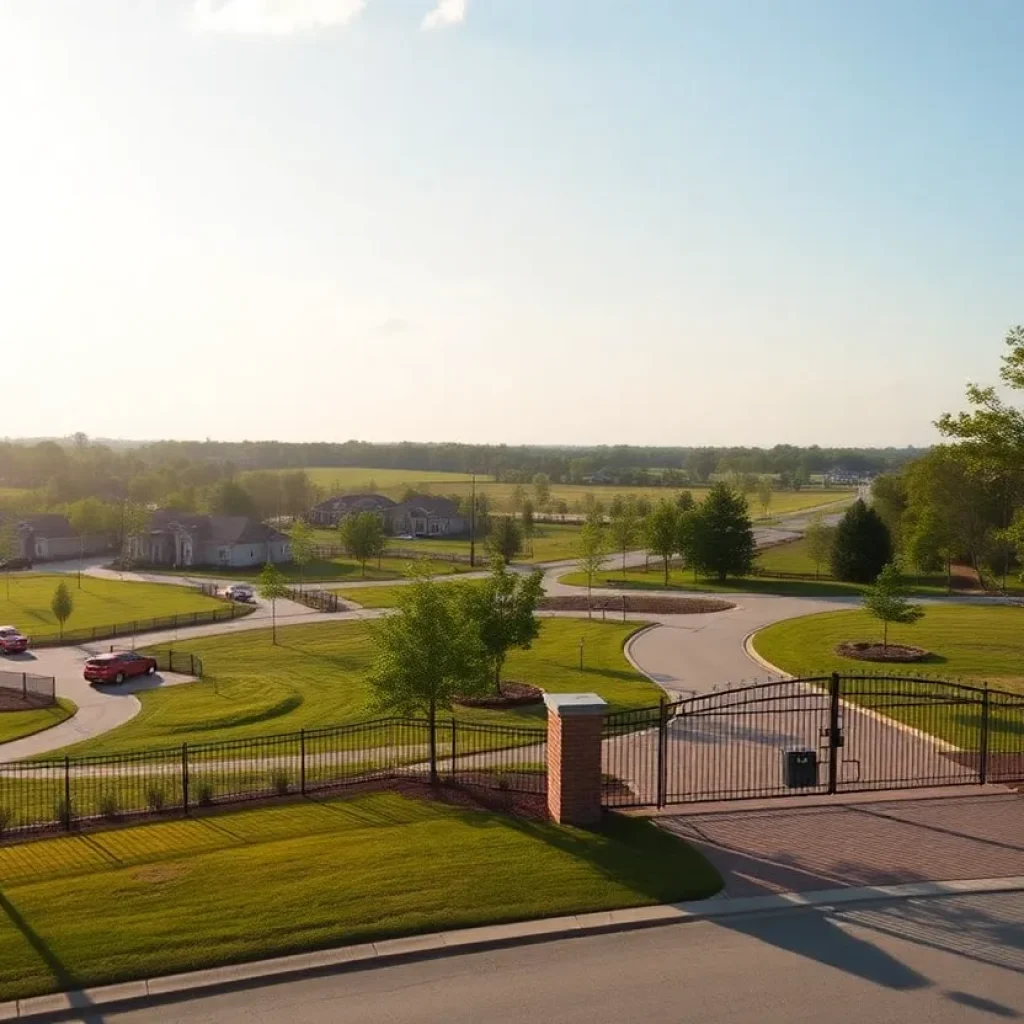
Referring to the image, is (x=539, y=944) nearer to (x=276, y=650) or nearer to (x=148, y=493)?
(x=276, y=650)

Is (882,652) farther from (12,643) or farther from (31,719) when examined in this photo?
(12,643)

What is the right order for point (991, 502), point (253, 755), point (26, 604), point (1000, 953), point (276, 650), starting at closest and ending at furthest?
point (1000, 953), point (253, 755), point (276, 650), point (26, 604), point (991, 502)

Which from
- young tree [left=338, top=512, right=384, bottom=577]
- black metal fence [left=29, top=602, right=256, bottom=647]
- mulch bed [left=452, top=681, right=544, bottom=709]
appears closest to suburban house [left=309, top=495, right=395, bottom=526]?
young tree [left=338, top=512, right=384, bottom=577]

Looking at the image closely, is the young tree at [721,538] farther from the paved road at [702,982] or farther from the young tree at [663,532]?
the paved road at [702,982]

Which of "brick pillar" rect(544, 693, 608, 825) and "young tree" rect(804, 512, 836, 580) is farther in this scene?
"young tree" rect(804, 512, 836, 580)

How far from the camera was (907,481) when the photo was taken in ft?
233

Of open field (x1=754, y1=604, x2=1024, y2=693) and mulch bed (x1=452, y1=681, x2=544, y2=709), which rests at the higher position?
open field (x1=754, y1=604, x2=1024, y2=693)

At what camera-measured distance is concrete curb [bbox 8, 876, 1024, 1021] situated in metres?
9.63

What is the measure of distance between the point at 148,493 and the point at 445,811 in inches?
4599

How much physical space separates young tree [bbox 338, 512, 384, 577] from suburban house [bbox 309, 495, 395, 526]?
3742 centimetres

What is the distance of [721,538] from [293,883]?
50.0 metres

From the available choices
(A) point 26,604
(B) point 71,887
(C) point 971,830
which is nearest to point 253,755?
(B) point 71,887

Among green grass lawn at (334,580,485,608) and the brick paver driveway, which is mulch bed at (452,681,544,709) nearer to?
the brick paver driveway

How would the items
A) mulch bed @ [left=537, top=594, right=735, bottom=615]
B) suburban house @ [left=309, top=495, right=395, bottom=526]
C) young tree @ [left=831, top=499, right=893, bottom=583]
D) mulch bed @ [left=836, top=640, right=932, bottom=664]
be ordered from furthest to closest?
suburban house @ [left=309, top=495, right=395, bottom=526]
young tree @ [left=831, top=499, right=893, bottom=583]
mulch bed @ [left=537, top=594, right=735, bottom=615]
mulch bed @ [left=836, top=640, right=932, bottom=664]
